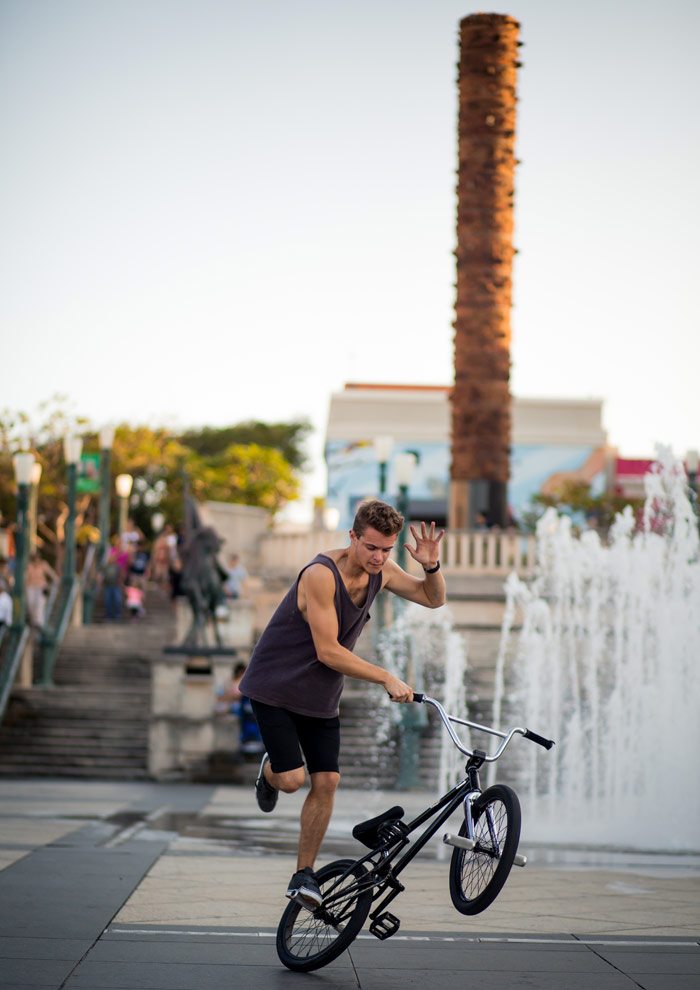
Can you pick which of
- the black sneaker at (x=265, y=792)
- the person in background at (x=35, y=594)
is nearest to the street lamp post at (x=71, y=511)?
the person in background at (x=35, y=594)

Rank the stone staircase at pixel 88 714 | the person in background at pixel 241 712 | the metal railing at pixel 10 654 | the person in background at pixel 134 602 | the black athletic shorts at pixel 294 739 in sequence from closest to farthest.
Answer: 1. the black athletic shorts at pixel 294 739
2. the person in background at pixel 241 712
3. the stone staircase at pixel 88 714
4. the metal railing at pixel 10 654
5. the person in background at pixel 134 602

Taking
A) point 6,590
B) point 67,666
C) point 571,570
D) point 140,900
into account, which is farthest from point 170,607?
point 140,900

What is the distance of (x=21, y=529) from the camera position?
843 inches

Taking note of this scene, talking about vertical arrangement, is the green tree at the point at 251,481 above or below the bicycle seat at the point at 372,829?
above

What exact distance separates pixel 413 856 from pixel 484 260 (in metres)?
21.6

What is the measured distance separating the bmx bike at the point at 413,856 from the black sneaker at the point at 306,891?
0.05 m

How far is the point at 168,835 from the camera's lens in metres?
11.1

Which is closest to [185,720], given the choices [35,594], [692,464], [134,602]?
[35,594]

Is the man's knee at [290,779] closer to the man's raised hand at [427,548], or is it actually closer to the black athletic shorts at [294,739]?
the black athletic shorts at [294,739]

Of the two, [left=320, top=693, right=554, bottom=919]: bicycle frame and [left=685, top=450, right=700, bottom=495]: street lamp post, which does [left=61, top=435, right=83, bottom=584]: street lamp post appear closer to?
[left=685, top=450, right=700, bottom=495]: street lamp post

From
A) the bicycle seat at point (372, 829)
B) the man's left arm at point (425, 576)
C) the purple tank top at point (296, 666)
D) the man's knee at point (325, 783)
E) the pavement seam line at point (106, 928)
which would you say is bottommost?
the pavement seam line at point (106, 928)

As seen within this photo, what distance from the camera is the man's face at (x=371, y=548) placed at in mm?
5699

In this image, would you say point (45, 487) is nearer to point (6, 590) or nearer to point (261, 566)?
point (261, 566)

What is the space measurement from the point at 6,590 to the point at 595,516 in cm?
2747
